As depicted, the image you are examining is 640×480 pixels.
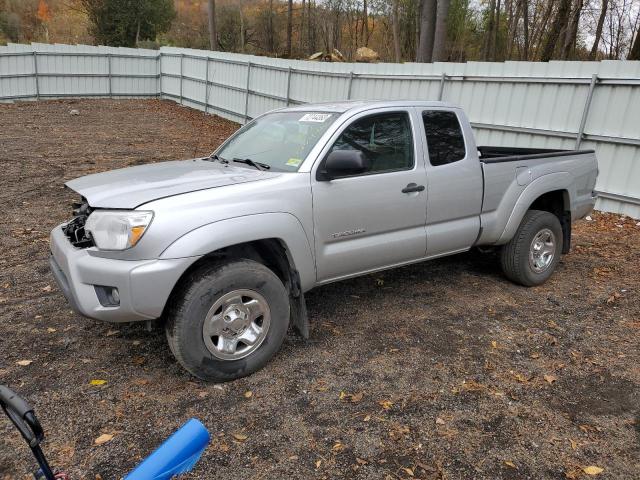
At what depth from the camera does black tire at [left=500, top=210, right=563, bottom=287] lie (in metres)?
5.07

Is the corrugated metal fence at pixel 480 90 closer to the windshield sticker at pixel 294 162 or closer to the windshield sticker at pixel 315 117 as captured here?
the windshield sticker at pixel 315 117

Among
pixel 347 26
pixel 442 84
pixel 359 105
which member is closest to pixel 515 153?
pixel 359 105

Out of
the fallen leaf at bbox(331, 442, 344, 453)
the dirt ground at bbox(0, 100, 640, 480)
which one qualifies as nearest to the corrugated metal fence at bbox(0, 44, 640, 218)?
the dirt ground at bbox(0, 100, 640, 480)

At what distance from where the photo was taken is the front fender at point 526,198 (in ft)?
16.1

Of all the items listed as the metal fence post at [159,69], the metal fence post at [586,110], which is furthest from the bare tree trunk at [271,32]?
the metal fence post at [586,110]

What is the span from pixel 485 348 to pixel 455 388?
0.70 meters

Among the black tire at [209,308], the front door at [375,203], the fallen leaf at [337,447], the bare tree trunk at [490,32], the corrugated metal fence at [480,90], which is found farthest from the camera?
the bare tree trunk at [490,32]

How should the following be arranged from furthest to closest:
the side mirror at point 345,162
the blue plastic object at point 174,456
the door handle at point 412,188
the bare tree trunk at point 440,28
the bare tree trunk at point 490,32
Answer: the bare tree trunk at point 490,32
the bare tree trunk at point 440,28
the door handle at point 412,188
the side mirror at point 345,162
the blue plastic object at point 174,456

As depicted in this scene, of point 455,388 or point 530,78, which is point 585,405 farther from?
point 530,78

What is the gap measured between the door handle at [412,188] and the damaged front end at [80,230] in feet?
7.73

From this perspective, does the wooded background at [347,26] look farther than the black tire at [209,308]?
Yes

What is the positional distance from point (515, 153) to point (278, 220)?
3.92m

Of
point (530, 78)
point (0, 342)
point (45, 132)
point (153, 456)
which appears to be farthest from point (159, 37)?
point (153, 456)

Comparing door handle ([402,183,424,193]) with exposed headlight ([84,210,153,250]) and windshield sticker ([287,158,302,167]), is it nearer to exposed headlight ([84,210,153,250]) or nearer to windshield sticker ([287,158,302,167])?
windshield sticker ([287,158,302,167])
